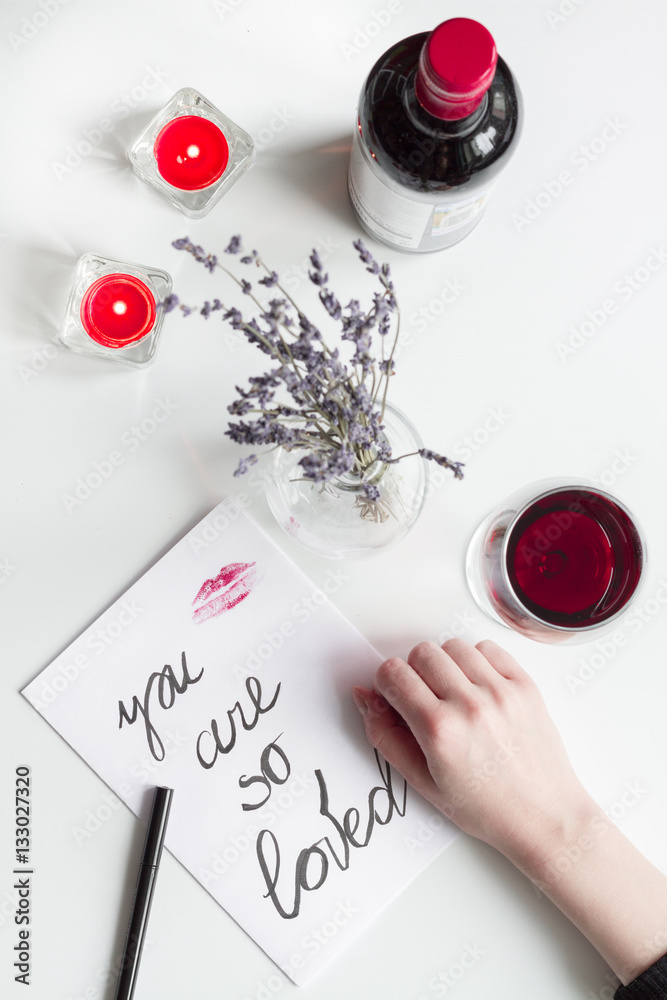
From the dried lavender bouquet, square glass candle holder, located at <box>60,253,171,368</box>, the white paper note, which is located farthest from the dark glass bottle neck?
the white paper note

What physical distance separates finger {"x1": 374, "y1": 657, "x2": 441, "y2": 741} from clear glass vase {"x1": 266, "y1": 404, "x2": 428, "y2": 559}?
14 centimetres

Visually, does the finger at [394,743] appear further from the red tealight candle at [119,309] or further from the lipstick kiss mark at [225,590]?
the red tealight candle at [119,309]

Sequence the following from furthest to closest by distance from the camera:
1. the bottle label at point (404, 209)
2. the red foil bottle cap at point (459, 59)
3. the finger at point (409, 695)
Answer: the finger at point (409, 695) → the bottle label at point (404, 209) → the red foil bottle cap at point (459, 59)

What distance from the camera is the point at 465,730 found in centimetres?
80

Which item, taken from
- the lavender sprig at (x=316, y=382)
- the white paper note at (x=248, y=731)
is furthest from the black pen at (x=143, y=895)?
the lavender sprig at (x=316, y=382)

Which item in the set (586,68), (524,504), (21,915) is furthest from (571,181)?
(21,915)

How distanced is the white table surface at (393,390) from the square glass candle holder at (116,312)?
0.10 ft

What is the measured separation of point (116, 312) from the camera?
0.82 m

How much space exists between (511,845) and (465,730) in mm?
144

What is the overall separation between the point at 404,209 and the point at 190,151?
29 centimetres

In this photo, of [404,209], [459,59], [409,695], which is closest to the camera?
[459,59]

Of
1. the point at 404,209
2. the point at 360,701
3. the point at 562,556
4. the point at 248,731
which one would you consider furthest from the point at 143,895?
the point at 404,209

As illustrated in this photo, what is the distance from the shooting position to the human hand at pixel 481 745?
800 mm

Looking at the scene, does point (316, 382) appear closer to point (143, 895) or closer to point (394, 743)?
point (394, 743)
